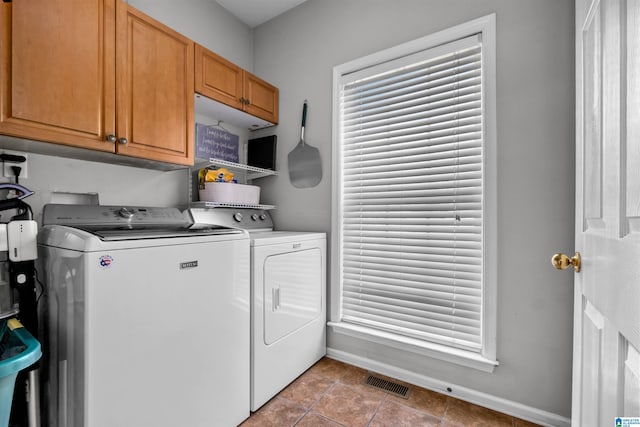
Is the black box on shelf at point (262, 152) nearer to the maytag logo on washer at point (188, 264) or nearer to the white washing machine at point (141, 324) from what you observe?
the white washing machine at point (141, 324)

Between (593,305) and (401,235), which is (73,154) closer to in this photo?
(401,235)

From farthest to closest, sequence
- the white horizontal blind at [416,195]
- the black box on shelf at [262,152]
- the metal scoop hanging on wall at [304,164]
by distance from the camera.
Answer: the black box on shelf at [262,152] < the metal scoop hanging on wall at [304,164] < the white horizontal blind at [416,195]

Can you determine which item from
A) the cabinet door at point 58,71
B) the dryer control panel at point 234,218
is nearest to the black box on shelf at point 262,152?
the dryer control panel at point 234,218

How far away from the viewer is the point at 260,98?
7.59 feet

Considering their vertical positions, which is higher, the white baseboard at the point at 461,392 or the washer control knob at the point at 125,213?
the washer control knob at the point at 125,213

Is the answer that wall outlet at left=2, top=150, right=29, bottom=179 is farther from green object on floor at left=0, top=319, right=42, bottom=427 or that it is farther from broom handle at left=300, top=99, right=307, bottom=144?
broom handle at left=300, top=99, right=307, bottom=144

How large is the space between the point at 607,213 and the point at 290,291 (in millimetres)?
1530

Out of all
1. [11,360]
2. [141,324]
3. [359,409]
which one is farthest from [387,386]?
[11,360]

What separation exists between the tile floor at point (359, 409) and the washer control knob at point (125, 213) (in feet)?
4.21

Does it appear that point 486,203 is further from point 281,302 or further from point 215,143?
point 215,143

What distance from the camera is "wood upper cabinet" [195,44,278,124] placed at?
72.9 inches

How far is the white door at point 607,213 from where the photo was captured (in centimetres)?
57

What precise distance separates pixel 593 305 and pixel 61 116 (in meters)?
2.07

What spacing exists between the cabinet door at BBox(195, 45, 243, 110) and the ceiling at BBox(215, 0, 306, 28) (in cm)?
73
